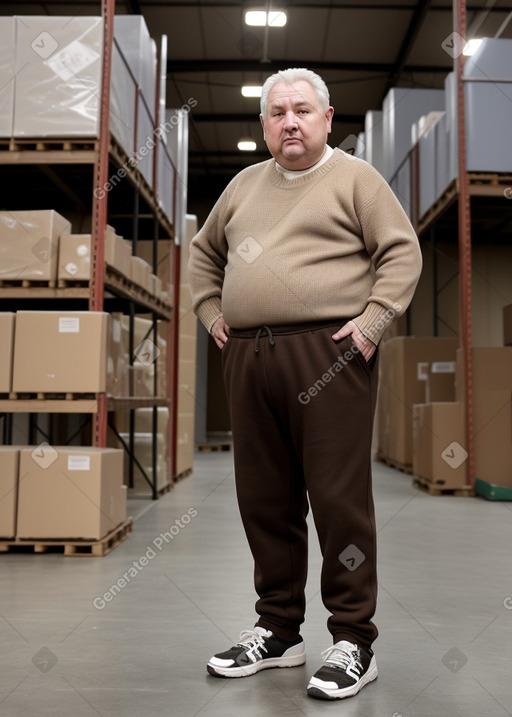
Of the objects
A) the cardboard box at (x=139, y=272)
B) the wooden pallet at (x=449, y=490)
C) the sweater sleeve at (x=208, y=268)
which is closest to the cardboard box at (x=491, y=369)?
the wooden pallet at (x=449, y=490)

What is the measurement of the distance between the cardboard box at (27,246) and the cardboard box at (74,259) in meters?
0.10

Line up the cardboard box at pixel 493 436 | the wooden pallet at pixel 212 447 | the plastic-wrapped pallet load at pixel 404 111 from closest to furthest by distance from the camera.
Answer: the cardboard box at pixel 493 436
the plastic-wrapped pallet load at pixel 404 111
the wooden pallet at pixel 212 447

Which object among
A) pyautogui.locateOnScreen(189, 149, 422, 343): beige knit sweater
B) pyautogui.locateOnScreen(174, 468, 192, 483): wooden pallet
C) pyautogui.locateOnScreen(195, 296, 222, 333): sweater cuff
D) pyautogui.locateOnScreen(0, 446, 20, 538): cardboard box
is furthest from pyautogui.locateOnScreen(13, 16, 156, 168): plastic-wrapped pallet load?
pyautogui.locateOnScreen(174, 468, 192, 483): wooden pallet

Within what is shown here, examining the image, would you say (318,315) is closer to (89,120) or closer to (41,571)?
(41,571)

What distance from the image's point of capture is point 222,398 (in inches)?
733

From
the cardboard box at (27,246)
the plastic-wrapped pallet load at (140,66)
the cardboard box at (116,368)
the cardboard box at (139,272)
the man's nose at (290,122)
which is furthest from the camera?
the plastic-wrapped pallet load at (140,66)

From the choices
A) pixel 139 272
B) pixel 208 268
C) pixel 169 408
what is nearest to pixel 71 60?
pixel 139 272

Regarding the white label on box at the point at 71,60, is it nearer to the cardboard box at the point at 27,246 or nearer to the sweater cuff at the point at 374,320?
the cardboard box at the point at 27,246

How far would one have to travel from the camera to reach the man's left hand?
7.80 feet

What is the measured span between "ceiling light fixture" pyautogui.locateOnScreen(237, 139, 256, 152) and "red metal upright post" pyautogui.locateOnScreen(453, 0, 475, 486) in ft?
30.2

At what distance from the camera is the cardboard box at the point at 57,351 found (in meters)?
5.02

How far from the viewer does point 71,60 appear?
17.5ft

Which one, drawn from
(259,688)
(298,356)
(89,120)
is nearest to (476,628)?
(259,688)

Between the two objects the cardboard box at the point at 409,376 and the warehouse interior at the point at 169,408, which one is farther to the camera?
the cardboard box at the point at 409,376
